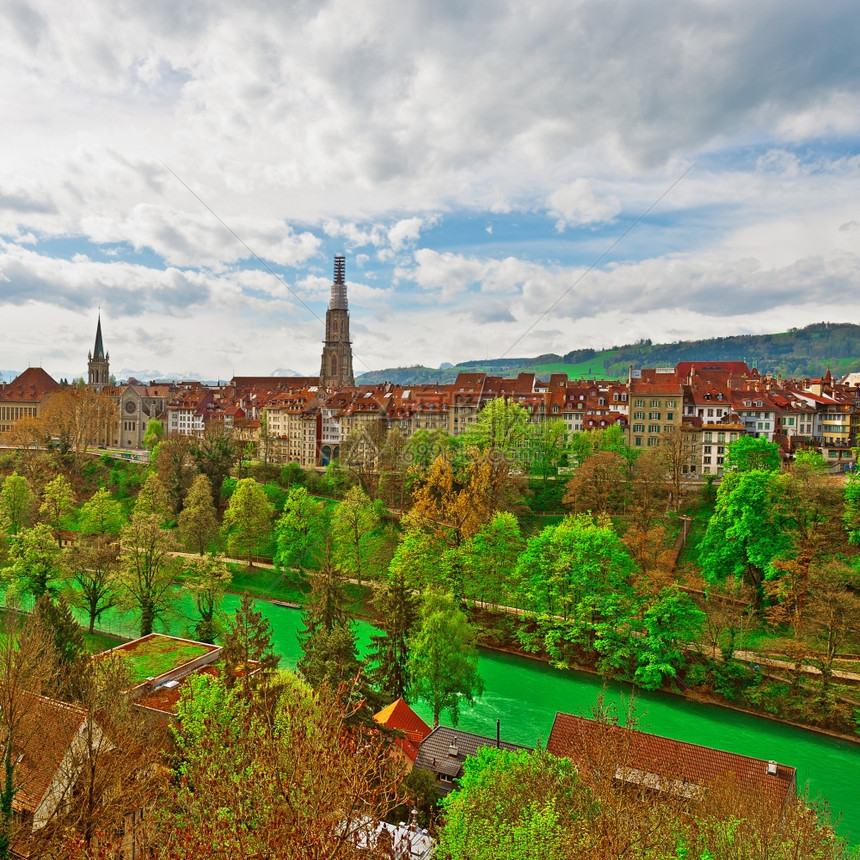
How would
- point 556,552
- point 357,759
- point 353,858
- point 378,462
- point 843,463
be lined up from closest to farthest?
point 353,858
point 357,759
point 556,552
point 843,463
point 378,462

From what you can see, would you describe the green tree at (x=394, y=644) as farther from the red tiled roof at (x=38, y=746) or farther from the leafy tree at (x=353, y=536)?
the leafy tree at (x=353, y=536)

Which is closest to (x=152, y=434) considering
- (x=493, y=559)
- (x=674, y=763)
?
(x=493, y=559)

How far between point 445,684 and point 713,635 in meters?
13.3

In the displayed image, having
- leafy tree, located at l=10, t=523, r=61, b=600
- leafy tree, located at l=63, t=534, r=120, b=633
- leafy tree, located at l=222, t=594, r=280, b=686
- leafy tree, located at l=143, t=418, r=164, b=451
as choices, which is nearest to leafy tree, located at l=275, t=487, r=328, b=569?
leafy tree, located at l=63, t=534, r=120, b=633

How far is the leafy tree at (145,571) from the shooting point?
33.0 metres

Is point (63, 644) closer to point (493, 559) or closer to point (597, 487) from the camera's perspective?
point (493, 559)

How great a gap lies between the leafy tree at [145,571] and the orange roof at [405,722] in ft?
52.0

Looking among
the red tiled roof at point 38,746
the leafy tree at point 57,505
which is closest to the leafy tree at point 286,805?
the red tiled roof at point 38,746

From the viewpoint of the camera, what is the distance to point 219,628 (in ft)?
99.9

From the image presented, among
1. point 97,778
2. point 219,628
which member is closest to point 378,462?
point 219,628

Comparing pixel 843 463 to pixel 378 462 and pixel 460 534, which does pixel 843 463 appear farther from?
pixel 378 462

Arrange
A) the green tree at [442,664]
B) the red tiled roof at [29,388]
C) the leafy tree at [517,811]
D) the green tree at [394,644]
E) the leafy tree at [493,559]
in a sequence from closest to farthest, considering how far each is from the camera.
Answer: the leafy tree at [517,811]
the green tree at [442,664]
the green tree at [394,644]
the leafy tree at [493,559]
the red tiled roof at [29,388]

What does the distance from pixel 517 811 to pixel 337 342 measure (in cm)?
10533

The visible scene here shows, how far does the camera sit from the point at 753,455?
147 ft
